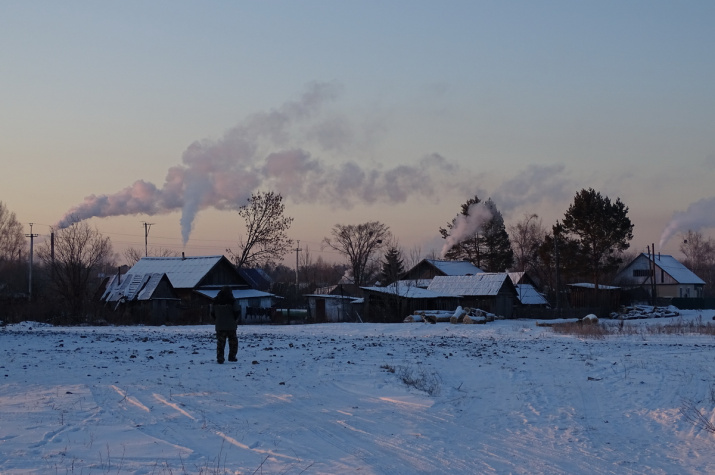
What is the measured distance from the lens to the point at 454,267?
80.4 m

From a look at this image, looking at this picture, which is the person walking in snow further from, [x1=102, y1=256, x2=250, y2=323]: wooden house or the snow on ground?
[x1=102, y1=256, x2=250, y2=323]: wooden house

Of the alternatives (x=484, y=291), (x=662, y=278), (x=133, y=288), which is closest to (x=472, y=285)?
(x=484, y=291)

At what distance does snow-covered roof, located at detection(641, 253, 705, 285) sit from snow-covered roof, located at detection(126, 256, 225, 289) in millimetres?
53774

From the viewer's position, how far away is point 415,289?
193 feet

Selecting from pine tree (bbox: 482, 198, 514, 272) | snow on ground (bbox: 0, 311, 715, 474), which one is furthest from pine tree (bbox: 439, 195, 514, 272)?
snow on ground (bbox: 0, 311, 715, 474)

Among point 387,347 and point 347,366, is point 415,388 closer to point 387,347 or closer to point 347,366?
point 347,366

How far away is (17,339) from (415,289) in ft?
122

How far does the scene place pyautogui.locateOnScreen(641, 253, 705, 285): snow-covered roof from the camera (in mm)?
87438

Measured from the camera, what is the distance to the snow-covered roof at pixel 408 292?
56.7 meters

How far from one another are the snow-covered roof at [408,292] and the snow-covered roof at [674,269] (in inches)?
1575

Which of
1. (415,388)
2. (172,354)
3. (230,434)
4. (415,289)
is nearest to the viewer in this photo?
(230,434)

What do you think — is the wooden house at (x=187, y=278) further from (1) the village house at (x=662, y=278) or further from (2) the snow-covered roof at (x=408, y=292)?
(1) the village house at (x=662, y=278)

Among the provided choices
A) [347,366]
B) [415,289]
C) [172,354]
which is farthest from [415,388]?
[415,289]

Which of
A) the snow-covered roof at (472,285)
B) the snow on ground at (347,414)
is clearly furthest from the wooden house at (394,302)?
the snow on ground at (347,414)
